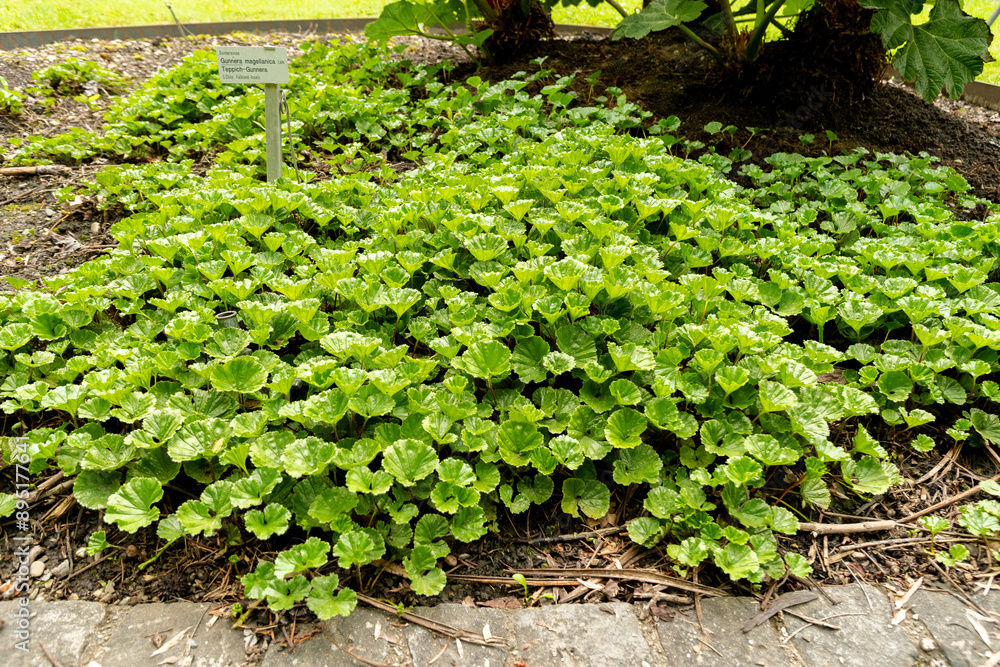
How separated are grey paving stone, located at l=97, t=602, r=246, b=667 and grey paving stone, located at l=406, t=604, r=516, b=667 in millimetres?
429

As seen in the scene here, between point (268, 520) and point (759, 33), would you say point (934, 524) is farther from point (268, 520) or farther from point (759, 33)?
point (759, 33)

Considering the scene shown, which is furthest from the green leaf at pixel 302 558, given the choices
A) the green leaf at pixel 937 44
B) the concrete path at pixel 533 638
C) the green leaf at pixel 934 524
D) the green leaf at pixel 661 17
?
the green leaf at pixel 937 44

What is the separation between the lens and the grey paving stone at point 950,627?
61.7 inches

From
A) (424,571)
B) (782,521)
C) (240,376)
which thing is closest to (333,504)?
(424,571)

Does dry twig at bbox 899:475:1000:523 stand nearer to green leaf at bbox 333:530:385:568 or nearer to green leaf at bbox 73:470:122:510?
green leaf at bbox 333:530:385:568

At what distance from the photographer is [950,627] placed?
5.43 ft

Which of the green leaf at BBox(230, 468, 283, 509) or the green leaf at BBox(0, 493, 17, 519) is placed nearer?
the green leaf at BBox(230, 468, 283, 509)

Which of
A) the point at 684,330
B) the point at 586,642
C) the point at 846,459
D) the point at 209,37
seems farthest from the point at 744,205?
the point at 209,37

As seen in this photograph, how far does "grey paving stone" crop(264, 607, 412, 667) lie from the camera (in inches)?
59.3

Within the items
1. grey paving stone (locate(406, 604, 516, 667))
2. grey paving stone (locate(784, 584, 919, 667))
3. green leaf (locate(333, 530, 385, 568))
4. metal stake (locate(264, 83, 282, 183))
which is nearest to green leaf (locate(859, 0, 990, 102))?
grey paving stone (locate(784, 584, 919, 667))

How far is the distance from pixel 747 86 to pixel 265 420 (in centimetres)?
416

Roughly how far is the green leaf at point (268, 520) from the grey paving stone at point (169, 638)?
234 millimetres

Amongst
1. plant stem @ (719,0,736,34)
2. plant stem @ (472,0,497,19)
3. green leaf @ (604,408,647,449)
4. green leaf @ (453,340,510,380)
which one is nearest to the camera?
green leaf @ (604,408,647,449)

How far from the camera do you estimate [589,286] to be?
91.3 inches
